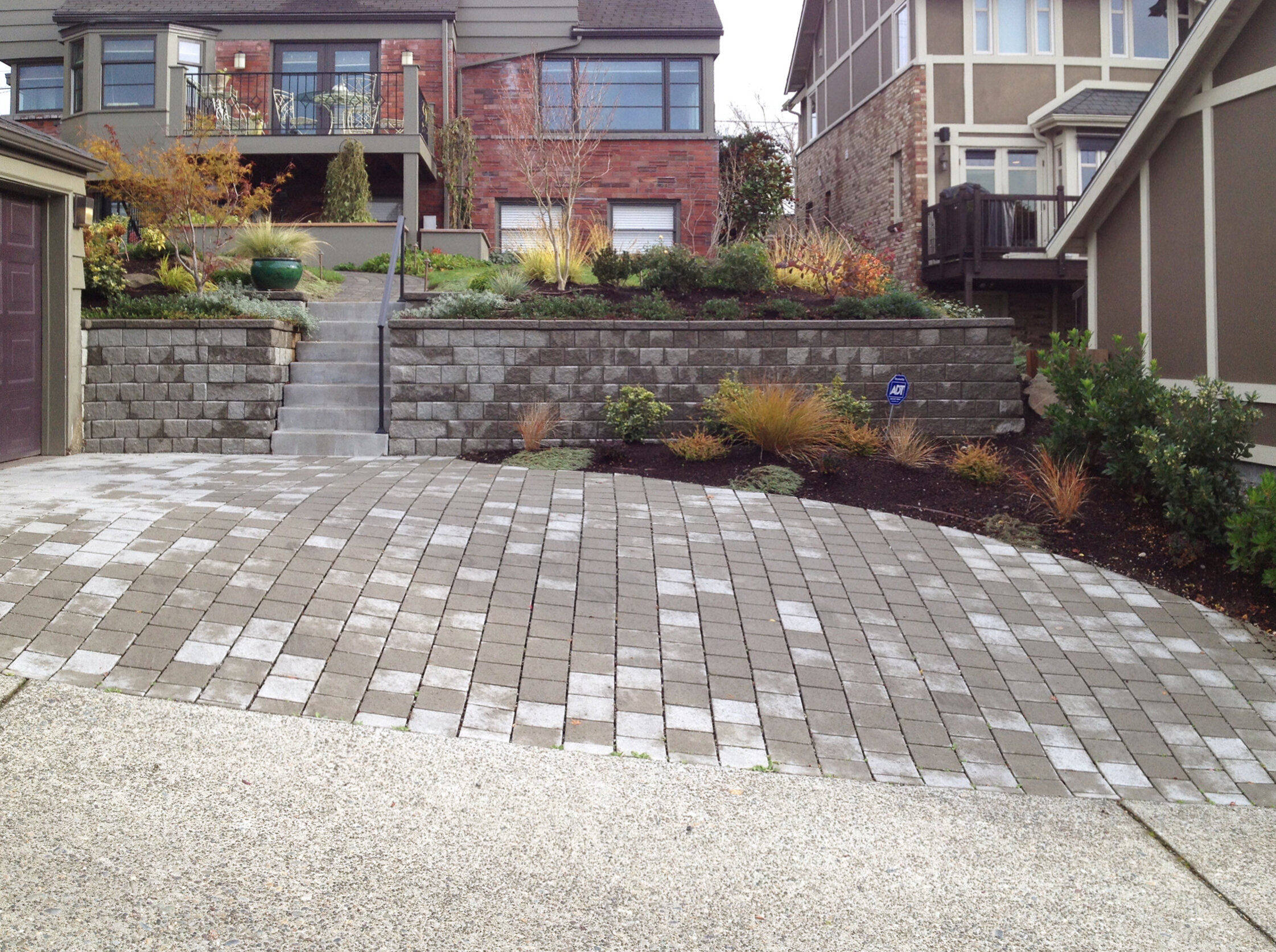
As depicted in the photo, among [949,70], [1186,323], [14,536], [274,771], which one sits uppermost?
[949,70]

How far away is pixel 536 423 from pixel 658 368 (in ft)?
4.69

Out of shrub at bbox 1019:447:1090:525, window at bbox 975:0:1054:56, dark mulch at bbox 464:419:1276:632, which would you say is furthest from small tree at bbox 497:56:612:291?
shrub at bbox 1019:447:1090:525

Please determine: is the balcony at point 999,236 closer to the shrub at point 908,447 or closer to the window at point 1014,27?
the window at point 1014,27

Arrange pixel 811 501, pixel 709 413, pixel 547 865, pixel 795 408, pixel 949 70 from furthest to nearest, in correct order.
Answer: pixel 949 70, pixel 709 413, pixel 795 408, pixel 811 501, pixel 547 865

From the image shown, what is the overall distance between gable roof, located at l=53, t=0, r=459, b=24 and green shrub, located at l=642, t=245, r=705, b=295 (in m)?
10.7

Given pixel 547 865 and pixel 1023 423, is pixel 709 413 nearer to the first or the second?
pixel 1023 423

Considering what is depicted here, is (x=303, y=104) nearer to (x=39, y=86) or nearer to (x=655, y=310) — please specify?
(x=39, y=86)

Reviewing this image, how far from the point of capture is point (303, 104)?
19.7 meters

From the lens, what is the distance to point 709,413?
1016cm

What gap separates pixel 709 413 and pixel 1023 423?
3385 millimetres

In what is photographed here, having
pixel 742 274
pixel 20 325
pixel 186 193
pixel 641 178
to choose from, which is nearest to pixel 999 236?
pixel 641 178

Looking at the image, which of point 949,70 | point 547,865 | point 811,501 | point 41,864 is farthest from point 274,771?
point 949,70

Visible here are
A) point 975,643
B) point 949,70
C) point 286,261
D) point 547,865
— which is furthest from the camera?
point 949,70

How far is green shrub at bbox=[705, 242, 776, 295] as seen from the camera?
12203mm
